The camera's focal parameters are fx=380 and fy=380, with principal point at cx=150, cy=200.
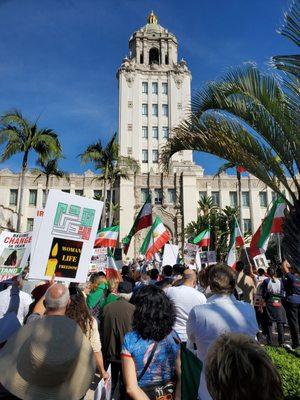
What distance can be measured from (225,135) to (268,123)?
737mm

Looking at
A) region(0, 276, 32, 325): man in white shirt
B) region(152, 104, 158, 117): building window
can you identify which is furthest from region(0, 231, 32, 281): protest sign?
region(152, 104, 158, 117): building window

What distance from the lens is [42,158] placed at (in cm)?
2056

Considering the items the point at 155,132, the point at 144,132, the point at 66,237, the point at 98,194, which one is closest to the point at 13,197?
the point at 98,194

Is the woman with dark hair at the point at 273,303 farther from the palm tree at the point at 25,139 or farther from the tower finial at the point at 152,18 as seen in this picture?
the tower finial at the point at 152,18

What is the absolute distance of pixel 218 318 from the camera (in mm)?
3275

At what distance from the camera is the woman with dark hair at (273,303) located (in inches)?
370

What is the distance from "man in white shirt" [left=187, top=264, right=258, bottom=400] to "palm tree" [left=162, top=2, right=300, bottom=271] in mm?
2902

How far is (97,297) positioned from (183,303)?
2.56m

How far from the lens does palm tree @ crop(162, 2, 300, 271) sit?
6.19 meters

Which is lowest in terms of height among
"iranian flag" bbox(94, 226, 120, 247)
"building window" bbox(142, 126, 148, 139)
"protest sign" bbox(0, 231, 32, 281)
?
"protest sign" bbox(0, 231, 32, 281)

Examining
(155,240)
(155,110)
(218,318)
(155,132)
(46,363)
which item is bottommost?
(46,363)

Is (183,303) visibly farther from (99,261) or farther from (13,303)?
(99,261)

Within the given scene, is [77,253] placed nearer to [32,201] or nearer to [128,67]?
[32,201]

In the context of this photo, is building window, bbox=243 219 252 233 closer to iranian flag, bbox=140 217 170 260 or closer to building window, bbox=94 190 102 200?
building window, bbox=94 190 102 200
